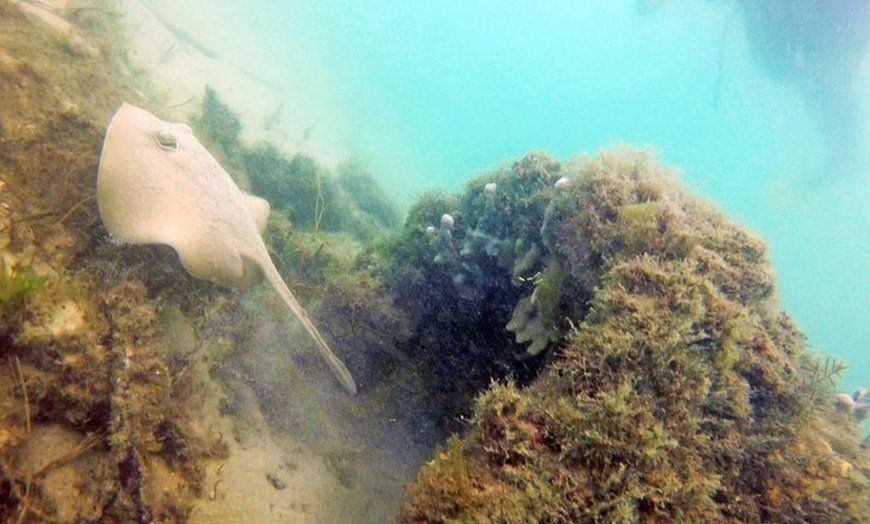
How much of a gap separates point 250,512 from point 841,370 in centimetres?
562

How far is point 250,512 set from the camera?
12.2 ft

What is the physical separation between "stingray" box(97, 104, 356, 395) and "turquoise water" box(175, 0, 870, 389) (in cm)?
425

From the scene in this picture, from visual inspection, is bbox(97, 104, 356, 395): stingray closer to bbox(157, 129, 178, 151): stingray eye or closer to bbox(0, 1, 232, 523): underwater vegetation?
bbox(157, 129, 178, 151): stingray eye

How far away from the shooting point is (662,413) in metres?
2.66

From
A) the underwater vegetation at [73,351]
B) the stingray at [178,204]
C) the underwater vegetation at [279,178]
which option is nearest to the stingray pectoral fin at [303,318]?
the stingray at [178,204]

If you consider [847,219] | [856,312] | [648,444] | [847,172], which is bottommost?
[648,444]

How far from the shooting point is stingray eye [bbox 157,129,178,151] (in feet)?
12.1

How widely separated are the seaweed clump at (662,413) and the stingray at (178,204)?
7.12 ft

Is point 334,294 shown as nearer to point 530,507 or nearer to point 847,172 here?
point 530,507

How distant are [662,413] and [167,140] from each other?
4565mm

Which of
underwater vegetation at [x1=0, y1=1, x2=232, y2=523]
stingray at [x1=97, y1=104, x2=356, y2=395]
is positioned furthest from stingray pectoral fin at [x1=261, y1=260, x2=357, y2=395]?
underwater vegetation at [x1=0, y1=1, x2=232, y2=523]

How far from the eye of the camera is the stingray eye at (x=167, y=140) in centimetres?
370

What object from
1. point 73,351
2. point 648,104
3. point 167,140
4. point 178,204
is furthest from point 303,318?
point 648,104

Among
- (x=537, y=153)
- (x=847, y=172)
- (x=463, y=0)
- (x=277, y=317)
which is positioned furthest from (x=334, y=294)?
(x=463, y=0)
